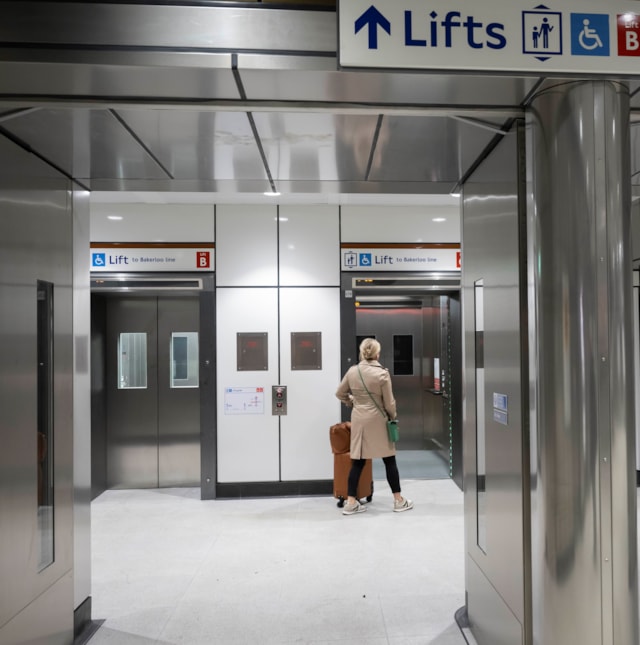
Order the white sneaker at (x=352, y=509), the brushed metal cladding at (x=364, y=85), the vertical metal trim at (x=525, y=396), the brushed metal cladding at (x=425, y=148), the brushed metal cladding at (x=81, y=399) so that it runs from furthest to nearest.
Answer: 1. the white sneaker at (x=352, y=509)
2. the brushed metal cladding at (x=81, y=399)
3. the brushed metal cladding at (x=425, y=148)
4. the vertical metal trim at (x=525, y=396)
5. the brushed metal cladding at (x=364, y=85)

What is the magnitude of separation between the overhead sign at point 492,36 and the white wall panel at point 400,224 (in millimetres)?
4020

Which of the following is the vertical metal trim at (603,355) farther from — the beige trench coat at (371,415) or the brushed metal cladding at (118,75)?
the beige trench coat at (371,415)

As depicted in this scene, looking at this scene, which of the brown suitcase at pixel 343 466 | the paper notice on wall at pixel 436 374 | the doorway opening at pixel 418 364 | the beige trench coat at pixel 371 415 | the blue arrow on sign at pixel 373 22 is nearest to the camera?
the blue arrow on sign at pixel 373 22

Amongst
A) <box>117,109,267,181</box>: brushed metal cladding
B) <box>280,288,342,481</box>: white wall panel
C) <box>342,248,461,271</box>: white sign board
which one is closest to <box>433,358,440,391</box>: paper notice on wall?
<box>342,248,461,271</box>: white sign board

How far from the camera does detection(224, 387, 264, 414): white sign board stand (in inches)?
220

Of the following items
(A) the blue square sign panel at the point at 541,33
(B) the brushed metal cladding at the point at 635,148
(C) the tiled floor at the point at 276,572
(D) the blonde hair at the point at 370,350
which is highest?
(A) the blue square sign panel at the point at 541,33

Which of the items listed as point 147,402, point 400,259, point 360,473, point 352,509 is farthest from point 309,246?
point 352,509

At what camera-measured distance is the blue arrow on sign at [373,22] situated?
5.42ft

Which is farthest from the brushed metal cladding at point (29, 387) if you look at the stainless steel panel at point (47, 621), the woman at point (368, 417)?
the woman at point (368, 417)

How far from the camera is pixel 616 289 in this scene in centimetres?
185

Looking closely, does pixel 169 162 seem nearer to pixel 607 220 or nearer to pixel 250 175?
pixel 250 175

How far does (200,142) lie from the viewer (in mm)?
2457

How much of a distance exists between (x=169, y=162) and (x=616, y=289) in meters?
2.34

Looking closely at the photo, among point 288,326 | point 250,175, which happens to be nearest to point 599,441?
point 250,175
